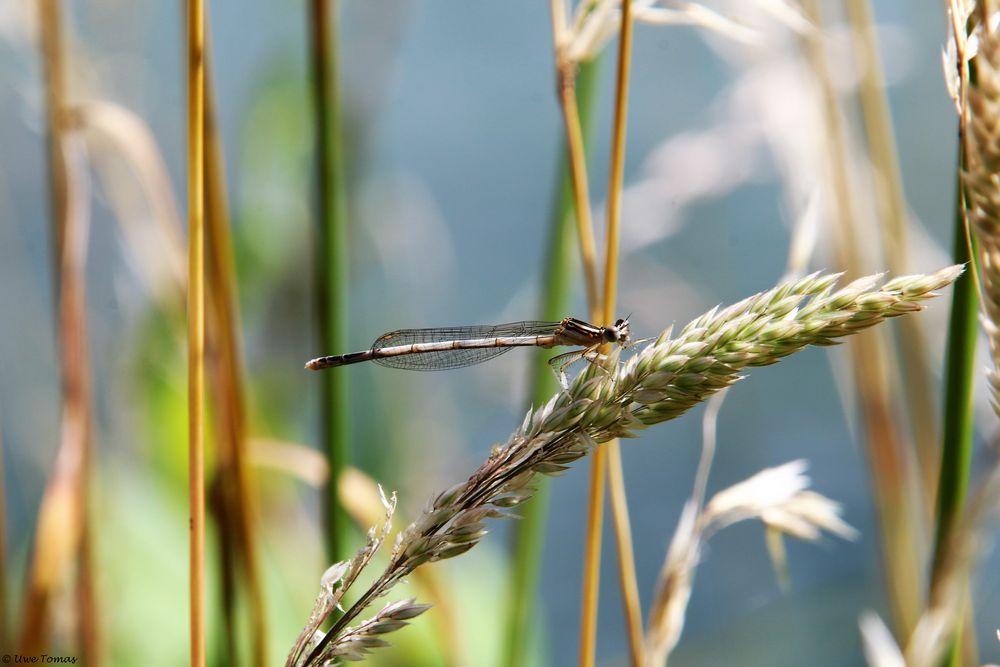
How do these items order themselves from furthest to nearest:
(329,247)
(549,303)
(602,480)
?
(549,303), (329,247), (602,480)

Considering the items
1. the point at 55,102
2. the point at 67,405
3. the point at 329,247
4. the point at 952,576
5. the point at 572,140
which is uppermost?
the point at 55,102

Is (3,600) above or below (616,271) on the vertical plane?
below

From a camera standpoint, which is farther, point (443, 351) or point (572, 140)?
point (443, 351)

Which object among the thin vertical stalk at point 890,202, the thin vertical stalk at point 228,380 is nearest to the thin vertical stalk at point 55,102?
the thin vertical stalk at point 228,380

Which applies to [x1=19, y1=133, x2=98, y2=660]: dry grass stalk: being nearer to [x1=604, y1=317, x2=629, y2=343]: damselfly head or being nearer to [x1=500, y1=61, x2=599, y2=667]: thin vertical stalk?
[x1=500, y1=61, x2=599, y2=667]: thin vertical stalk

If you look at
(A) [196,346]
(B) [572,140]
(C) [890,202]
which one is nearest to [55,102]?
(A) [196,346]

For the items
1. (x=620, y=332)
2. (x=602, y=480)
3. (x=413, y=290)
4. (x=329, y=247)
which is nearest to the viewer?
(x=602, y=480)

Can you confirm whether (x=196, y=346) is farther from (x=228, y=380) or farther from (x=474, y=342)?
(x=474, y=342)

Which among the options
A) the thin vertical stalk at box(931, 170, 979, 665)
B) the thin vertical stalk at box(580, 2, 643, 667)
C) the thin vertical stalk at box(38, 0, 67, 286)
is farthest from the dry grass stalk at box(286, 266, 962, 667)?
the thin vertical stalk at box(38, 0, 67, 286)
